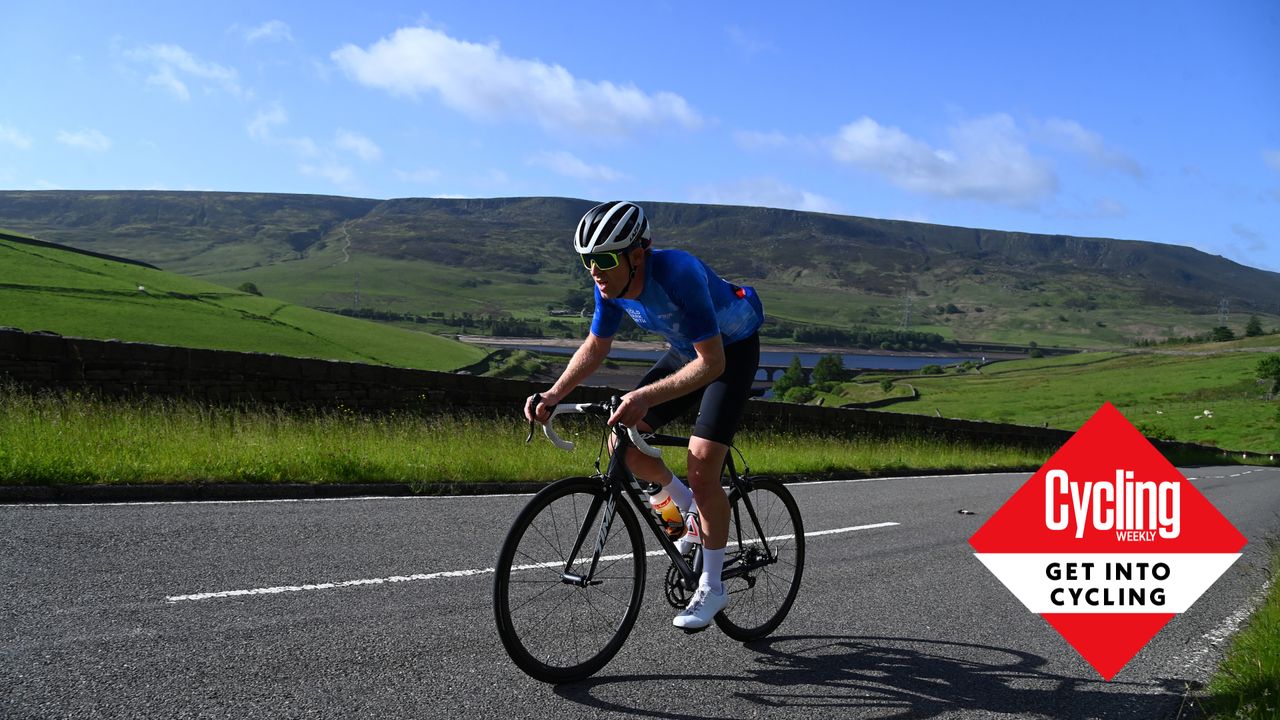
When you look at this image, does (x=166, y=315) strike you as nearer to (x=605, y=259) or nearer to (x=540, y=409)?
(x=540, y=409)

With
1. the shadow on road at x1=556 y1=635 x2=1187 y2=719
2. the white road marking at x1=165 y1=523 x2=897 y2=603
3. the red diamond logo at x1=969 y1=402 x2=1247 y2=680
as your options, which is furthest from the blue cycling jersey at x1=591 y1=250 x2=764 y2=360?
the red diamond logo at x1=969 y1=402 x2=1247 y2=680

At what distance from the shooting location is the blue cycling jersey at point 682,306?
14.6ft

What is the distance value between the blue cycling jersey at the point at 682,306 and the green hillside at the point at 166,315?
5336 centimetres

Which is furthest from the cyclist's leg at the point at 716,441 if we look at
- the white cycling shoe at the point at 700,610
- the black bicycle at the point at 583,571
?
the white cycling shoe at the point at 700,610

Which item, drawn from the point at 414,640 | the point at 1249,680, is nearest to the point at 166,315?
the point at 414,640

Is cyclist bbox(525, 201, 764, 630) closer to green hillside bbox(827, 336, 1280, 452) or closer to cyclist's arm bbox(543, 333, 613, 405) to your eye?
cyclist's arm bbox(543, 333, 613, 405)

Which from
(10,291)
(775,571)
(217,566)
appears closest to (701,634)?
(775,571)

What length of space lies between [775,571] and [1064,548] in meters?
2.85

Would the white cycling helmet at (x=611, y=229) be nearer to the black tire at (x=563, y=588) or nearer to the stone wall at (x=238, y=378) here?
the black tire at (x=563, y=588)

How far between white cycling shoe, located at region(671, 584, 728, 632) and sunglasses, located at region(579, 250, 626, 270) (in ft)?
5.43

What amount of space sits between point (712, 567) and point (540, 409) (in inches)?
45.8

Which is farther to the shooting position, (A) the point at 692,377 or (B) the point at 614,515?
(B) the point at 614,515

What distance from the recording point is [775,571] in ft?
18.6

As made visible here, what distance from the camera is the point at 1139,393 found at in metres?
103
